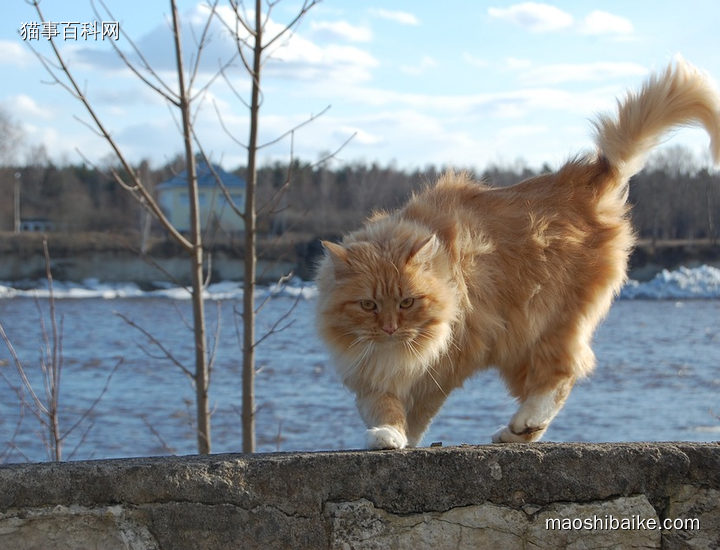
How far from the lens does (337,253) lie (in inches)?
128

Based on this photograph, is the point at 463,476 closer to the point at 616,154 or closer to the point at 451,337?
the point at 451,337

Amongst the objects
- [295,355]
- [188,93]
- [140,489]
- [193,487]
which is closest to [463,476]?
[193,487]

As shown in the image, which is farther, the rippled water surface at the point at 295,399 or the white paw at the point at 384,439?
the rippled water surface at the point at 295,399

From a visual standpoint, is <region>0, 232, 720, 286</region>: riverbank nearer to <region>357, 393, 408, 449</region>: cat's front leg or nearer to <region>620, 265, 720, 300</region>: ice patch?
<region>620, 265, 720, 300</region>: ice patch

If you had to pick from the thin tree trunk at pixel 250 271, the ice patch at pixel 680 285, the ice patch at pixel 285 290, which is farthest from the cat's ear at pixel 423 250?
the ice patch at pixel 680 285

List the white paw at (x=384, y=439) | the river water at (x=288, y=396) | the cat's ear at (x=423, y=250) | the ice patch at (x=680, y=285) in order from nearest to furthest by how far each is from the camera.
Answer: the white paw at (x=384, y=439)
the cat's ear at (x=423, y=250)
the river water at (x=288, y=396)
the ice patch at (x=680, y=285)

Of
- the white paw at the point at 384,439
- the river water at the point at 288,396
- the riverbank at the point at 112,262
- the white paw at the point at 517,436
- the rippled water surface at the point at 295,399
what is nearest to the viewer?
the white paw at the point at 384,439

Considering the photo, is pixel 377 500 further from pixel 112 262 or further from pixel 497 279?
pixel 112 262

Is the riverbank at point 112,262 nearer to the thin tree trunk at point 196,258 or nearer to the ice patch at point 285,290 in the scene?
the ice patch at point 285,290

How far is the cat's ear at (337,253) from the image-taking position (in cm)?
324

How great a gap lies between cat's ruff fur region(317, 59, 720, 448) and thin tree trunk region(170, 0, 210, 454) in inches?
49.6

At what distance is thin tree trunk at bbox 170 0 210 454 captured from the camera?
14.6ft

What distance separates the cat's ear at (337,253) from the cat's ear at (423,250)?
0.84 feet
